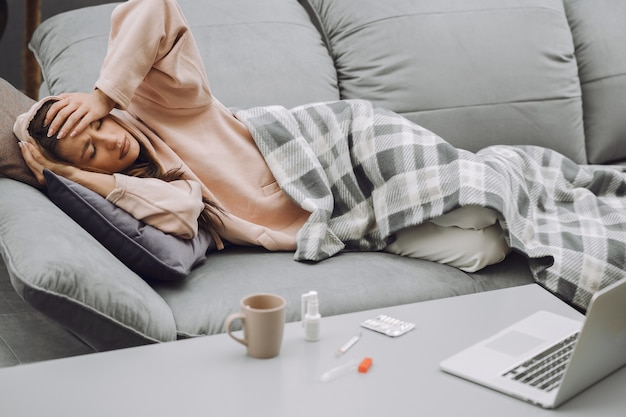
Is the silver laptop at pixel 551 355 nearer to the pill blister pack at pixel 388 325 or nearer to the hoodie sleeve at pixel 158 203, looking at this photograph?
the pill blister pack at pixel 388 325

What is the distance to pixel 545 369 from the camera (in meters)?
1.00

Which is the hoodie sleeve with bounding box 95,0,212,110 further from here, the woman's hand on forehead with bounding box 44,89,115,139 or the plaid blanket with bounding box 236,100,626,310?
the plaid blanket with bounding box 236,100,626,310

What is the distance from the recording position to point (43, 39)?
1.99 meters

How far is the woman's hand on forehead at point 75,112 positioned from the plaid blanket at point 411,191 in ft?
1.24

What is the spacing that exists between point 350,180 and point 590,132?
99 centimetres

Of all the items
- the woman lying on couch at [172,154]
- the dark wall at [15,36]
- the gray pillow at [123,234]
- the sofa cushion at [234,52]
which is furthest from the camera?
the dark wall at [15,36]

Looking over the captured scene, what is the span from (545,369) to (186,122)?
104 cm

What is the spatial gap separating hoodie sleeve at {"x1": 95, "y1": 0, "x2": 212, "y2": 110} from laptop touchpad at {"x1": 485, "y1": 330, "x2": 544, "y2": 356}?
919 millimetres

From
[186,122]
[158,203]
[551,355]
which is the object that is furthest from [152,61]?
[551,355]

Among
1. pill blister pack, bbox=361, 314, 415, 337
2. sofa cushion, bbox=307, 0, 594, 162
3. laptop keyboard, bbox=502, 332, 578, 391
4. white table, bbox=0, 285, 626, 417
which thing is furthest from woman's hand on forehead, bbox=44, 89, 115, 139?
laptop keyboard, bbox=502, 332, 578, 391

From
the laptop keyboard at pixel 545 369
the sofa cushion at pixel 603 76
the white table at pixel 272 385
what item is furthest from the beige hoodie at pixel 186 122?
the sofa cushion at pixel 603 76

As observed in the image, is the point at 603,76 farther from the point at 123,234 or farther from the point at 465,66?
the point at 123,234

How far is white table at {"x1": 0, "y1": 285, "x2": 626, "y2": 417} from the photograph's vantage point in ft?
2.94

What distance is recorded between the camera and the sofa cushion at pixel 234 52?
6.19 ft
